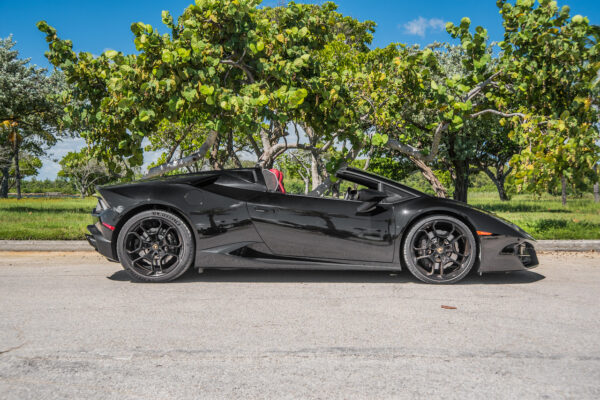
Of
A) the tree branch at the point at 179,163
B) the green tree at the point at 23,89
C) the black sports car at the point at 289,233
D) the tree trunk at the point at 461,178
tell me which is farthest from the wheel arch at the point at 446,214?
the tree trunk at the point at 461,178

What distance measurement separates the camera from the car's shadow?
Result: 15.9 feet

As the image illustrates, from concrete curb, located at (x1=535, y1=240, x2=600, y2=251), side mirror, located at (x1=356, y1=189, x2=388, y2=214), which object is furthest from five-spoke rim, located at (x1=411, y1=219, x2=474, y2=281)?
concrete curb, located at (x1=535, y1=240, x2=600, y2=251)

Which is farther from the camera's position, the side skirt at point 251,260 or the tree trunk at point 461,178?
the tree trunk at point 461,178

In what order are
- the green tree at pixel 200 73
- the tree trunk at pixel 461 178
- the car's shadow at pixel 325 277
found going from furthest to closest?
the tree trunk at pixel 461 178 < the green tree at pixel 200 73 < the car's shadow at pixel 325 277

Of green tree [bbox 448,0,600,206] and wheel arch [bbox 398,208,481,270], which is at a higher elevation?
green tree [bbox 448,0,600,206]

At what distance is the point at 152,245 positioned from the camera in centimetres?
468

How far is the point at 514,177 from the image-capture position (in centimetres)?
731

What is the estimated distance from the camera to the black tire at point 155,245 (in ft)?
15.3

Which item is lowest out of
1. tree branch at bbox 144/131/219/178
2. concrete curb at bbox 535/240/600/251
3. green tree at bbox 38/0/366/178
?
concrete curb at bbox 535/240/600/251

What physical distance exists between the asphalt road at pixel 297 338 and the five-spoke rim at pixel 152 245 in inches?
9.8

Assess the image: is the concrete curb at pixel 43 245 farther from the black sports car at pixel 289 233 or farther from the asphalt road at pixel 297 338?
the black sports car at pixel 289 233

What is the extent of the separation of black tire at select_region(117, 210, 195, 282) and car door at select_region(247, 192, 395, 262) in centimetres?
73

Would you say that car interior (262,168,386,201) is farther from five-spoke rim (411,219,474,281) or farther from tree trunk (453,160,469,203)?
tree trunk (453,160,469,203)

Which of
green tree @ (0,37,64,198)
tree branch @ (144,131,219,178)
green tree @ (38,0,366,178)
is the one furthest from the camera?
green tree @ (0,37,64,198)
